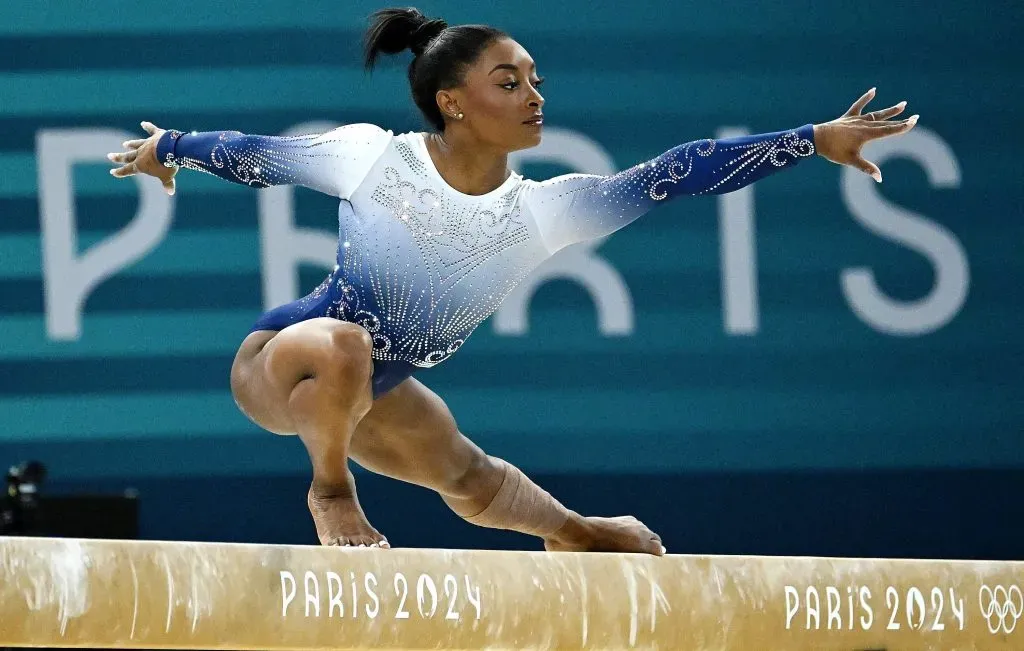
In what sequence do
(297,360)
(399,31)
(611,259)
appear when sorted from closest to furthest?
1. (297,360)
2. (399,31)
3. (611,259)

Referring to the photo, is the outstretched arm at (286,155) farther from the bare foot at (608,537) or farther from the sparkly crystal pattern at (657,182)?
the bare foot at (608,537)

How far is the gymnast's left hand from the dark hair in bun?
0.83 meters

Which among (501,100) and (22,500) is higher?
(501,100)

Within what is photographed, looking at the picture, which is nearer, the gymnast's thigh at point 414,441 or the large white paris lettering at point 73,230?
the gymnast's thigh at point 414,441

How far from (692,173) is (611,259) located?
98.8 inches

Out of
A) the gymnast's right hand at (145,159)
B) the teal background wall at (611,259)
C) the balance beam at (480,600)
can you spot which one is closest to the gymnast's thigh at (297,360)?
the gymnast's right hand at (145,159)

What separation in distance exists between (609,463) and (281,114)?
5.92 ft

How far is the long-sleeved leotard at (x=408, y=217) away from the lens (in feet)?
12.5

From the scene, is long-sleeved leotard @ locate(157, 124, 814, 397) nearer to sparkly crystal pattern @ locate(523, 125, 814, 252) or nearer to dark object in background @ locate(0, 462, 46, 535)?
sparkly crystal pattern @ locate(523, 125, 814, 252)

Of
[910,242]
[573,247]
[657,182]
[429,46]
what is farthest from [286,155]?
[910,242]

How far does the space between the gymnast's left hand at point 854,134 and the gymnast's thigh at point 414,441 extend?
3.75 feet

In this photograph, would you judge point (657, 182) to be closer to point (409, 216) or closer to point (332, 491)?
point (409, 216)

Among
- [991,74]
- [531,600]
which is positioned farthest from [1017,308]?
[531,600]

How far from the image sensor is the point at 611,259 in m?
6.18
